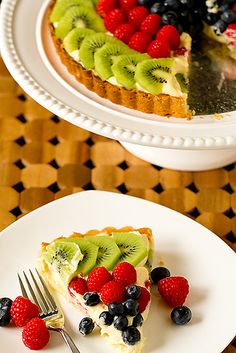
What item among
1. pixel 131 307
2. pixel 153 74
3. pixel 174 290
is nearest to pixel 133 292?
pixel 131 307

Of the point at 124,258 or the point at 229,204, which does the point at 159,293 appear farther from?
A: the point at 229,204

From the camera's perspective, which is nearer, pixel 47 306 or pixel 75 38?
pixel 47 306

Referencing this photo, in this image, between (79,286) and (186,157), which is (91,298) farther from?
(186,157)

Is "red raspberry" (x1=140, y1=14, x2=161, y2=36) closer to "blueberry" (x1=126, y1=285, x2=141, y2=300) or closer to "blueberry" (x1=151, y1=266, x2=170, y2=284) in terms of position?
"blueberry" (x1=151, y1=266, x2=170, y2=284)

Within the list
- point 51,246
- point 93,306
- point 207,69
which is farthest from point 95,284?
point 207,69

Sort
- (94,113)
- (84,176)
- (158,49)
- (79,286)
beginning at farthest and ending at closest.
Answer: (84,176) → (158,49) → (94,113) → (79,286)
